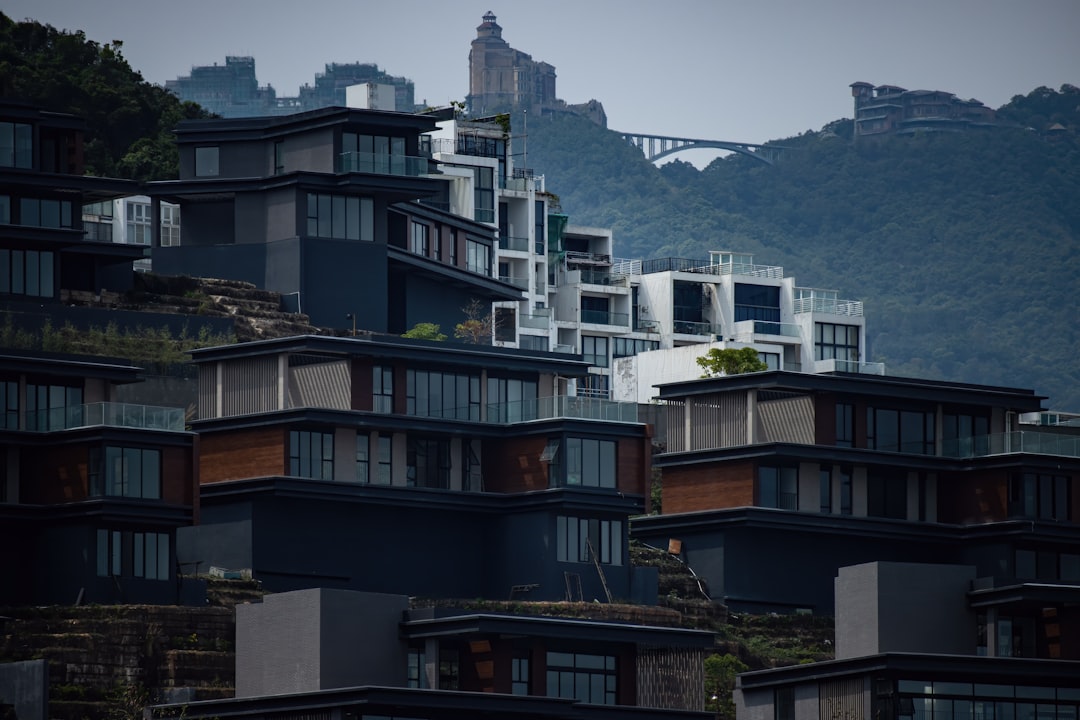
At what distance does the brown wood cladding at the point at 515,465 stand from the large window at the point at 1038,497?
23386mm

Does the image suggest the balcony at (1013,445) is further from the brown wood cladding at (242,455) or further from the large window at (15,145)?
the large window at (15,145)

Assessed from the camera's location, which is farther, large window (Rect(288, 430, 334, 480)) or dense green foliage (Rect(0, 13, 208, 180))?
dense green foliage (Rect(0, 13, 208, 180))

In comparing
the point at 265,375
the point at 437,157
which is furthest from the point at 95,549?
the point at 437,157

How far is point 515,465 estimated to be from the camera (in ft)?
376

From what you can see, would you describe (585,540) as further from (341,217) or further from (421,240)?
(421,240)

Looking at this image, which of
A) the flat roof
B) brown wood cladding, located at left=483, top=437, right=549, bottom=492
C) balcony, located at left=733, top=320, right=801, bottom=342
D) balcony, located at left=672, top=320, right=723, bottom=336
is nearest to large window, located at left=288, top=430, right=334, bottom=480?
brown wood cladding, located at left=483, top=437, right=549, bottom=492

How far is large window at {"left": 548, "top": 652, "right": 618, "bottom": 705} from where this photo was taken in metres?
89.1

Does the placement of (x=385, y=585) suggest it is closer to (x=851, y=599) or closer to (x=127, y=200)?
(x=851, y=599)

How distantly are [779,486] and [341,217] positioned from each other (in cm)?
2973

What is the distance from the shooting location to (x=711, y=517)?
389 feet

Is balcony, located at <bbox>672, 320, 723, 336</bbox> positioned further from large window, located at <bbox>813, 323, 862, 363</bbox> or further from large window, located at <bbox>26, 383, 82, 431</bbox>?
large window, located at <bbox>26, 383, 82, 431</bbox>

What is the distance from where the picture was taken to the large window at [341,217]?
440 feet

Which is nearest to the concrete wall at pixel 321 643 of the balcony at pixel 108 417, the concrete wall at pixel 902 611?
the concrete wall at pixel 902 611

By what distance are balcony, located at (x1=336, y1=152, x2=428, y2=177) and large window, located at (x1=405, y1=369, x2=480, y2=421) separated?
2198cm
